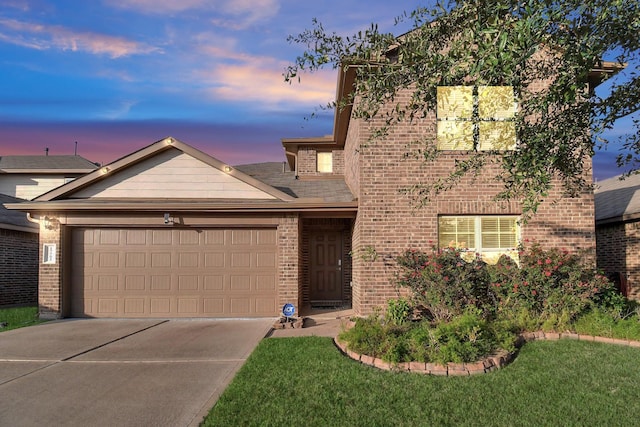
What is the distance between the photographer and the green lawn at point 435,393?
4461 mm

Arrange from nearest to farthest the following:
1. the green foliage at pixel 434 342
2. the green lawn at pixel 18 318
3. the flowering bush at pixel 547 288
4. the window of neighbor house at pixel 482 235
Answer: the green foliage at pixel 434 342 → the flowering bush at pixel 547 288 → the window of neighbor house at pixel 482 235 → the green lawn at pixel 18 318

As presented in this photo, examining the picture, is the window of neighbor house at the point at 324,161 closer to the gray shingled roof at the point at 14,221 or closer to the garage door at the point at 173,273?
the garage door at the point at 173,273

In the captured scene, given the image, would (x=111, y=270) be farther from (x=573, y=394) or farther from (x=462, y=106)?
(x=573, y=394)

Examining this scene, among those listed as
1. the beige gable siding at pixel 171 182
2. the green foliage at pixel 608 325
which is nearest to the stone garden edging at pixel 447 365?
the green foliage at pixel 608 325

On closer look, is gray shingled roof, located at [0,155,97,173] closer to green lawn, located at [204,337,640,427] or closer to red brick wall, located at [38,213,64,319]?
red brick wall, located at [38,213,64,319]

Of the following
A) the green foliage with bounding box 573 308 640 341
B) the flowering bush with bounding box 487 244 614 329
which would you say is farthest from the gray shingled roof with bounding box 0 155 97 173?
the green foliage with bounding box 573 308 640 341

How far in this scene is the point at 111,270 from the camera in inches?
425

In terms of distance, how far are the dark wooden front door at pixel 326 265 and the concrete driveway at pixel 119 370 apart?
11.7 ft

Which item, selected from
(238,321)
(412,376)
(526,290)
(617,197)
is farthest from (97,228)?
(617,197)

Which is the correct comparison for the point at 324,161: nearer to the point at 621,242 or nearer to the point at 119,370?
the point at 621,242

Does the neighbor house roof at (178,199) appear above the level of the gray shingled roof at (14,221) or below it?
above

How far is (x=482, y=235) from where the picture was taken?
968 cm

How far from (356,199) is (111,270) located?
6.07 metres

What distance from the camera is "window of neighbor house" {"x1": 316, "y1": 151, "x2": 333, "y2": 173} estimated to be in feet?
50.7
